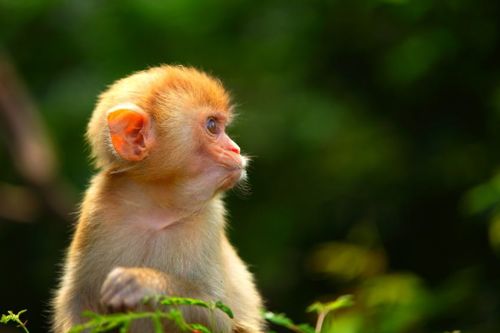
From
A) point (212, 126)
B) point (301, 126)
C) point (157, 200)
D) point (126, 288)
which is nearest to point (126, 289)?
point (126, 288)

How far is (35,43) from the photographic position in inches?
468

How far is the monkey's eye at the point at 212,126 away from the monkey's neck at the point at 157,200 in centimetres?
31

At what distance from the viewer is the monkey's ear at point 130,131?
5.94 m

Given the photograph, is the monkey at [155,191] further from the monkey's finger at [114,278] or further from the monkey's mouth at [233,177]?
the monkey's finger at [114,278]

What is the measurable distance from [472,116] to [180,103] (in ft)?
14.0

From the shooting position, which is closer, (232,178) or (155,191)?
(232,178)

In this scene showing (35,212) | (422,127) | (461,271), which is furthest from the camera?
(35,212)

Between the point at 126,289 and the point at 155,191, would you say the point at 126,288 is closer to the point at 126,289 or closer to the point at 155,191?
the point at 126,289

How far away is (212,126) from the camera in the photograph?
243 inches

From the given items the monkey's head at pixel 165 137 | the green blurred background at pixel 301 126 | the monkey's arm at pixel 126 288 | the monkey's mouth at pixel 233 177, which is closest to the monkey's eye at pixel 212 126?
the monkey's head at pixel 165 137

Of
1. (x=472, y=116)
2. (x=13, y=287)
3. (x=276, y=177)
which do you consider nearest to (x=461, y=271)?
(x=472, y=116)

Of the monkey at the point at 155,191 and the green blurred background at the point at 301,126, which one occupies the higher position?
the green blurred background at the point at 301,126

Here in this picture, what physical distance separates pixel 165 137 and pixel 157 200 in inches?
12.5

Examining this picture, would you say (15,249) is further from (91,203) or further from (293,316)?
(91,203)
